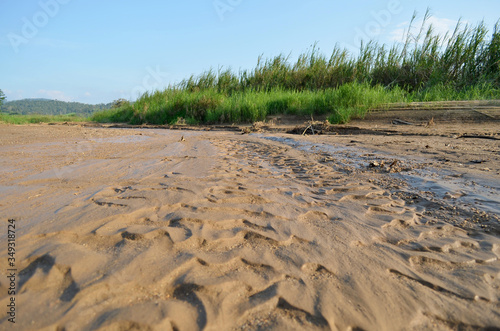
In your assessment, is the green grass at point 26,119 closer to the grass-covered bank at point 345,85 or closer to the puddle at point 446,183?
the grass-covered bank at point 345,85

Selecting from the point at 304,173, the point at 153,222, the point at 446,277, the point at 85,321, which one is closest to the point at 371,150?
the point at 304,173

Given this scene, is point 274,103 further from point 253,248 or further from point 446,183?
point 253,248

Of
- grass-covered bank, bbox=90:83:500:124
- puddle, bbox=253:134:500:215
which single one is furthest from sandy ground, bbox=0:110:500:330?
grass-covered bank, bbox=90:83:500:124

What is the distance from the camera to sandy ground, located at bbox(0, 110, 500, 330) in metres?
1.18

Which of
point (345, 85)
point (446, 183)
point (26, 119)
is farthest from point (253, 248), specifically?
point (26, 119)

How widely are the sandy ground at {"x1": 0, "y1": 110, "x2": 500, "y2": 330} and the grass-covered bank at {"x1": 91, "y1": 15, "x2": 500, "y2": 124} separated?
6220mm

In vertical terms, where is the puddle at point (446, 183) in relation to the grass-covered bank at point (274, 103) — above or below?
below

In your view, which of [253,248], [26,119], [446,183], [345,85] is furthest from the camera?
[26,119]

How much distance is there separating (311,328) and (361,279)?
43 centimetres

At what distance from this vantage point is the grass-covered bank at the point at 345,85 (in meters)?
8.88

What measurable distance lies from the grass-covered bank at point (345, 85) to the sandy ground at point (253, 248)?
6.22 metres

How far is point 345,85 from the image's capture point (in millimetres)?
9008

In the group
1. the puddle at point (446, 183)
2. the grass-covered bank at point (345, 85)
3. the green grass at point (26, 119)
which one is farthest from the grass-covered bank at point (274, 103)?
the puddle at point (446, 183)

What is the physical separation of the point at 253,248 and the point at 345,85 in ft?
27.6
